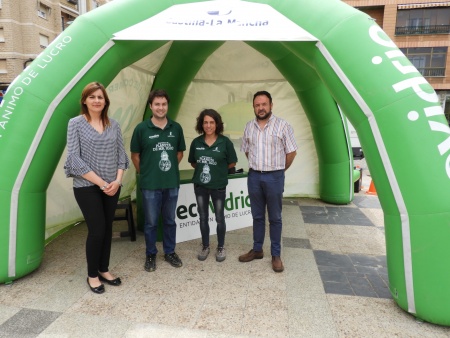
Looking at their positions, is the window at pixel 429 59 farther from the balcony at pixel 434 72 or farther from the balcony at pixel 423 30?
the balcony at pixel 423 30

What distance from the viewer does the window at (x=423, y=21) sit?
83.2 ft

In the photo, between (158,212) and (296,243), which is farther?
(296,243)

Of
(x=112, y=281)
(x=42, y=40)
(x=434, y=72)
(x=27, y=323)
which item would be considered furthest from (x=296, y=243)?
(x=434, y=72)

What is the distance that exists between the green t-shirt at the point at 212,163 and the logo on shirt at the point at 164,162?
37 centimetres

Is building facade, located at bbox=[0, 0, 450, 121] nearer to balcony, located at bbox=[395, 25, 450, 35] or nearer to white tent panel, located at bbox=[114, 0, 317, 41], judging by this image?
balcony, located at bbox=[395, 25, 450, 35]

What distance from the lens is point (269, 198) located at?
11.4 feet

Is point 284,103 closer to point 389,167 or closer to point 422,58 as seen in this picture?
point 389,167

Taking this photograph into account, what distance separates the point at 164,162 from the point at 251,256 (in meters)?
1.48

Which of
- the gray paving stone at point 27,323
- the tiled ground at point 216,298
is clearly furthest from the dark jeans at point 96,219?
the gray paving stone at point 27,323

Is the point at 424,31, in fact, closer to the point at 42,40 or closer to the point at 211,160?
the point at 42,40

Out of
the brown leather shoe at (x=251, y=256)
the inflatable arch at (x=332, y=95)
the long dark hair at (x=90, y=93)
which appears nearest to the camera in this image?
the inflatable arch at (x=332, y=95)

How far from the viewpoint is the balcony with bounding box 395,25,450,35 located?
25438 mm

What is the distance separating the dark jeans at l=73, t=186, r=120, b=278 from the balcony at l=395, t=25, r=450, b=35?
29.9 metres

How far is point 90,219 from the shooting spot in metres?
2.85
